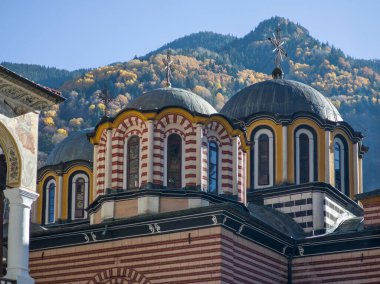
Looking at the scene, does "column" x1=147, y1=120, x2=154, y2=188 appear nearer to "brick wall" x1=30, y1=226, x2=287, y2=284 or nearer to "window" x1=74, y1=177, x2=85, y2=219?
"brick wall" x1=30, y1=226, x2=287, y2=284

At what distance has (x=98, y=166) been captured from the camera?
→ 3862 centimetres

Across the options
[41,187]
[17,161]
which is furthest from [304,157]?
[17,161]

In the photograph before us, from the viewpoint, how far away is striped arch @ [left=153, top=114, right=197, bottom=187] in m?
37.0

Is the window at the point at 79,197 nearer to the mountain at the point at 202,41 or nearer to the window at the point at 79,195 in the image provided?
the window at the point at 79,195

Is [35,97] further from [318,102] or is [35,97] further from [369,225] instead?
[318,102]

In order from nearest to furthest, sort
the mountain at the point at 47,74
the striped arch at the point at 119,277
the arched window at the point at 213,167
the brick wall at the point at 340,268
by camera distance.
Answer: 1. the striped arch at the point at 119,277
2. the brick wall at the point at 340,268
3. the arched window at the point at 213,167
4. the mountain at the point at 47,74

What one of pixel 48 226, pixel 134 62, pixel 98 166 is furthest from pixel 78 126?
pixel 98 166

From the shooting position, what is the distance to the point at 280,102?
43.8m

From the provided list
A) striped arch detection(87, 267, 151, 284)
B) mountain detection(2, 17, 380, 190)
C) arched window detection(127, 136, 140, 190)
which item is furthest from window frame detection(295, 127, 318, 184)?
mountain detection(2, 17, 380, 190)

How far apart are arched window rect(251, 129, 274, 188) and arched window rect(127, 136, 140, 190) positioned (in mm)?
6538

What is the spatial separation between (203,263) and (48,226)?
12.3 m

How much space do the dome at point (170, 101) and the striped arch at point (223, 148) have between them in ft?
2.09

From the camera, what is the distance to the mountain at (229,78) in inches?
3932

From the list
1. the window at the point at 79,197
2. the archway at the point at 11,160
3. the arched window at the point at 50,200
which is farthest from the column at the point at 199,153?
the archway at the point at 11,160
